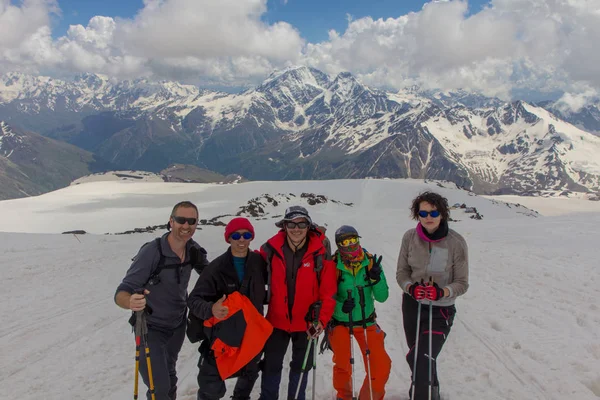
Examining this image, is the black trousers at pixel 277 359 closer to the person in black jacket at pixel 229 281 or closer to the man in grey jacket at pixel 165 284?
the person in black jacket at pixel 229 281

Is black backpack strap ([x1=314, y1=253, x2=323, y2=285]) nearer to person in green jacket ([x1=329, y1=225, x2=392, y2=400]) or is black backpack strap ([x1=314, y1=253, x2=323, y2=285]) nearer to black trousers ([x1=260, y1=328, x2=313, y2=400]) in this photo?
person in green jacket ([x1=329, y1=225, x2=392, y2=400])

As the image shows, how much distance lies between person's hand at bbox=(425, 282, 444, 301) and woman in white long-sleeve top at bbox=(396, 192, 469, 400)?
15 mm

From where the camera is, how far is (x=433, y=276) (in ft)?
19.7

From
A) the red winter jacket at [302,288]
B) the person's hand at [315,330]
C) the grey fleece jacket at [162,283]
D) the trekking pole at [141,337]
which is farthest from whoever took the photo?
the red winter jacket at [302,288]

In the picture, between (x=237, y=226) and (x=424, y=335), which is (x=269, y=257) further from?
(x=424, y=335)

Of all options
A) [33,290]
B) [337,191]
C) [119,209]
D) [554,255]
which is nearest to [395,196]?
[337,191]

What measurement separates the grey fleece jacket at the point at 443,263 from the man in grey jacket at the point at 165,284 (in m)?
3.43

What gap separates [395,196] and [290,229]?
235ft

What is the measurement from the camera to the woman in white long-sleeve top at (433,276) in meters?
5.75

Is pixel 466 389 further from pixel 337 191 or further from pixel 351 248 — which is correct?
pixel 337 191

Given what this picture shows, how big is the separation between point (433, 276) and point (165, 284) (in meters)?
4.16

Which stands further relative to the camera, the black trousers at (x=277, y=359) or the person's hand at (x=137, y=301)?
the black trousers at (x=277, y=359)

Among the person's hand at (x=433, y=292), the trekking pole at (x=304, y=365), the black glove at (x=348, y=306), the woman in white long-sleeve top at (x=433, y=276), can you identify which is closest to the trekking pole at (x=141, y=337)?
the trekking pole at (x=304, y=365)

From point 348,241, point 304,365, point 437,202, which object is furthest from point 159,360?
point 437,202
